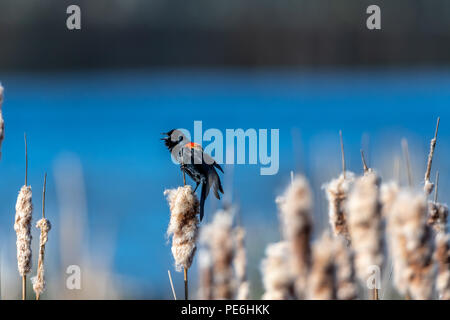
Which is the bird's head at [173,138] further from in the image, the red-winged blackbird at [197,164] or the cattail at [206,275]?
the cattail at [206,275]

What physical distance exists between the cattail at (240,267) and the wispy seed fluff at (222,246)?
4.0 inches

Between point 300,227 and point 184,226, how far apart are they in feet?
1.20

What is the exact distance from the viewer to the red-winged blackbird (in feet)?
4.84

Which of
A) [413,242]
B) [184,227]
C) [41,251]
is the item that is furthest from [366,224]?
[41,251]

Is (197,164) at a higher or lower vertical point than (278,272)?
higher

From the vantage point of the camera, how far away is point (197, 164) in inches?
58.1

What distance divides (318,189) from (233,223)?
0.42 metres

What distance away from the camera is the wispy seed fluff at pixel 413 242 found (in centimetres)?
115

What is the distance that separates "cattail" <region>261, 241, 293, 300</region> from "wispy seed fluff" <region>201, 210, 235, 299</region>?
3.4 inches

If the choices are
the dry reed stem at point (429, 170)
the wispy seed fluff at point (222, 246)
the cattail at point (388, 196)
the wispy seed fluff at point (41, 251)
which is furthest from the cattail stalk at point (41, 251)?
the dry reed stem at point (429, 170)

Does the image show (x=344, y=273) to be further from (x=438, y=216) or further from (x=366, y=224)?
(x=438, y=216)

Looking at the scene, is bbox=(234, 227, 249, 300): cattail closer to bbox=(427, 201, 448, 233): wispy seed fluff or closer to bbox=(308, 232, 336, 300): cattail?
bbox=(308, 232, 336, 300): cattail
